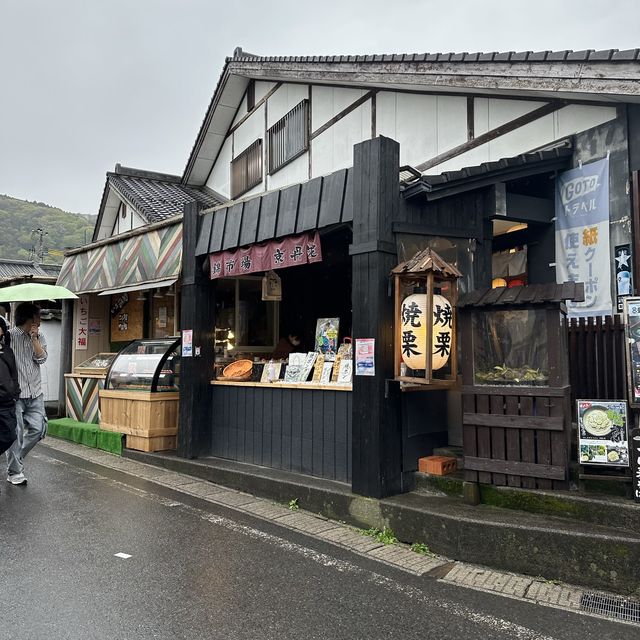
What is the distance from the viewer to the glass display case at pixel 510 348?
5.57 meters

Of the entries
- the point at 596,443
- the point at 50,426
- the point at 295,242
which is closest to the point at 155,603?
the point at 596,443

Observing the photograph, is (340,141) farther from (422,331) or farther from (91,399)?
(91,399)

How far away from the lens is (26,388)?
7.57 m

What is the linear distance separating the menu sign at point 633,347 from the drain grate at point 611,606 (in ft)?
5.42

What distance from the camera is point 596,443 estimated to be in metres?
5.26

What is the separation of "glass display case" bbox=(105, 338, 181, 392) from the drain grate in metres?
7.33

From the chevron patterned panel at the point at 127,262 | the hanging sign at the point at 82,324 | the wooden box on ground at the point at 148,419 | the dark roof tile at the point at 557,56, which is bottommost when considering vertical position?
the wooden box on ground at the point at 148,419

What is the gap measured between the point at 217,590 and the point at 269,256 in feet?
15.2

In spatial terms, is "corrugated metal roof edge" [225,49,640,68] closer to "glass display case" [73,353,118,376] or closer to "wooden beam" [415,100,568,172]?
"wooden beam" [415,100,568,172]

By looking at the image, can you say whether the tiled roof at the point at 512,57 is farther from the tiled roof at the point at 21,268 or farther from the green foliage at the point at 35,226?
the green foliage at the point at 35,226

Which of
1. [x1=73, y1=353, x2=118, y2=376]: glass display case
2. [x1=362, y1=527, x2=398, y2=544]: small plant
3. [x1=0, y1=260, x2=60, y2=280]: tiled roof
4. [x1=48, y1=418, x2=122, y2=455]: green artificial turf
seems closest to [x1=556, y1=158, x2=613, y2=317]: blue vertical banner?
[x1=362, y1=527, x2=398, y2=544]: small plant

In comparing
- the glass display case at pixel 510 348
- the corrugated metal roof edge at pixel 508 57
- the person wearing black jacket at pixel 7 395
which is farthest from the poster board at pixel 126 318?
the glass display case at pixel 510 348

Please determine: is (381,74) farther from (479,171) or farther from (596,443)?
(596,443)

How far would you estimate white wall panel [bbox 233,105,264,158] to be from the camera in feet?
44.2
